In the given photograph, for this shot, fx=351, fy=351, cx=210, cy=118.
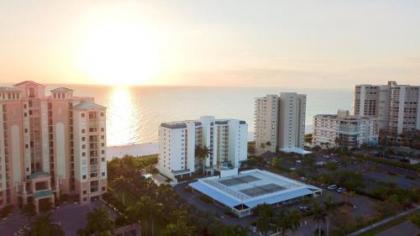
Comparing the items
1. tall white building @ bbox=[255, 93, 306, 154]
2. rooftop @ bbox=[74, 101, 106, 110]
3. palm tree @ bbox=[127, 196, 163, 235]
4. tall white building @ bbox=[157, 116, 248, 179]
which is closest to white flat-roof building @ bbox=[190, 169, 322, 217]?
tall white building @ bbox=[157, 116, 248, 179]

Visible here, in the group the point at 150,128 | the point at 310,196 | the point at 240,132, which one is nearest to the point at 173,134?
the point at 240,132

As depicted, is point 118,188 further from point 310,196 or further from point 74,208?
point 310,196

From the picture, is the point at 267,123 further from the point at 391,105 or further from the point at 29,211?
the point at 29,211

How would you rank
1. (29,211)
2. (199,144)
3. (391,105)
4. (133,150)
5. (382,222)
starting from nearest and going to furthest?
(382,222), (29,211), (199,144), (133,150), (391,105)

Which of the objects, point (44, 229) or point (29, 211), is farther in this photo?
point (29, 211)

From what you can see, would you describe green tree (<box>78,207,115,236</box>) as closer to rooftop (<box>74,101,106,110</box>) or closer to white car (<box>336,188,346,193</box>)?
rooftop (<box>74,101,106,110</box>)

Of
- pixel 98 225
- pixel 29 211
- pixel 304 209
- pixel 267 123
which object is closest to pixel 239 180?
pixel 304 209
